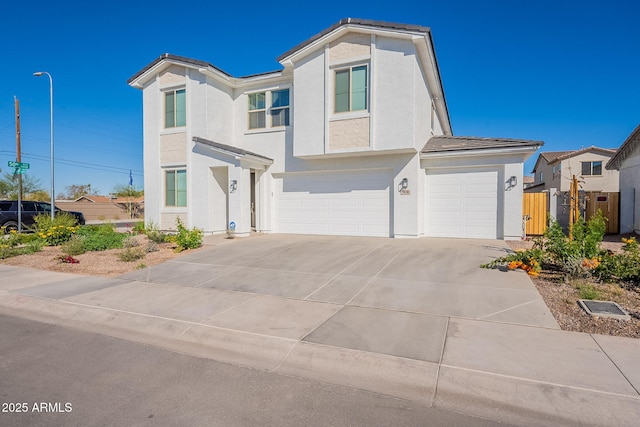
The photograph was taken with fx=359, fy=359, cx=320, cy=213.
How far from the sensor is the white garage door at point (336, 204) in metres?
13.6

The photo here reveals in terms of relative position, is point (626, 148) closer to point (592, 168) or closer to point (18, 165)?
point (592, 168)

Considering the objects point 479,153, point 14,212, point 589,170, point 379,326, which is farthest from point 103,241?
point 589,170

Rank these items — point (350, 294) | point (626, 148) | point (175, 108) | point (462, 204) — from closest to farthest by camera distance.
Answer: point (350, 294) → point (462, 204) → point (175, 108) → point (626, 148)

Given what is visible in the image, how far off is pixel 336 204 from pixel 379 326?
31.1 ft

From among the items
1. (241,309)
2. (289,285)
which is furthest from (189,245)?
(241,309)

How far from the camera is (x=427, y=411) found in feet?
10.5

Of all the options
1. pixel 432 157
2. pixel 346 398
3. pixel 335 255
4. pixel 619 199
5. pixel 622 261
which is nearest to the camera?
pixel 346 398

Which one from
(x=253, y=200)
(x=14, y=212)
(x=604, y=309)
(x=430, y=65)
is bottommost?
(x=604, y=309)

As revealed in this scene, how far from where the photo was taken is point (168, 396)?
3.47 m

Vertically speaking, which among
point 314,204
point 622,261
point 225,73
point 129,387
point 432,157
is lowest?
point 129,387

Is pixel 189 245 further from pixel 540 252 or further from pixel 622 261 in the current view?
pixel 622 261

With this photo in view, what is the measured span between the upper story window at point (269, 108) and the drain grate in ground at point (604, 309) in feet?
39.9

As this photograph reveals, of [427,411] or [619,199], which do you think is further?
[619,199]

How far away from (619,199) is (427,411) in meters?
18.0
